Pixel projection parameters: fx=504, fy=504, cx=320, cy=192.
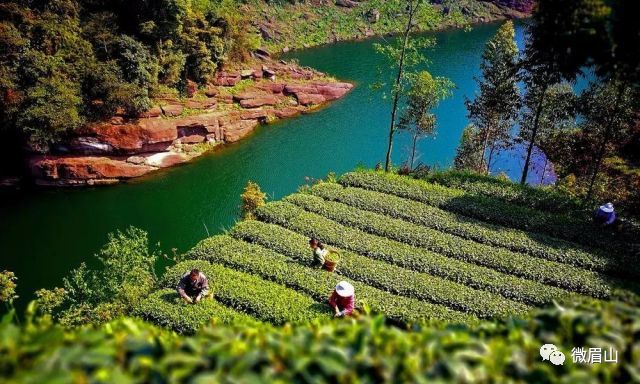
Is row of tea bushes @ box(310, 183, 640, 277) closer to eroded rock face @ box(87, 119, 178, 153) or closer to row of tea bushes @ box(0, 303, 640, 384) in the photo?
row of tea bushes @ box(0, 303, 640, 384)

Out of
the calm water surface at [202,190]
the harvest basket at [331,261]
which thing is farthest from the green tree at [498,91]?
the harvest basket at [331,261]

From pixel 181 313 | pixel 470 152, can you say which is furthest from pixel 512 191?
pixel 181 313

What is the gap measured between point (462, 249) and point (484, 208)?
3108mm

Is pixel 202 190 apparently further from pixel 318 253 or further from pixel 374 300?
pixel 374 300

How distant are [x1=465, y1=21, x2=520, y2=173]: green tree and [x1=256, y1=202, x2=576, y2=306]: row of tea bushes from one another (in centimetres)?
1134

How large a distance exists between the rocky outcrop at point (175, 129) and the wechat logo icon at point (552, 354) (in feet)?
94.5

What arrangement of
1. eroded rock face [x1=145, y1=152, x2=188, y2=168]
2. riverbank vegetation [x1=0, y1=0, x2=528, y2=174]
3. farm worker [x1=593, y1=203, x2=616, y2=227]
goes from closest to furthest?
1. farm worker [x1=593, y1=203, x2=616, y2=227]
2. riverbank vegetation [x1=0, y1=0, x2=528, y2=174]
3. eroded rock face [x1=145, y1=152, x2=188, y2=168]

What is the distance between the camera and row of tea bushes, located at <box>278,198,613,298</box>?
15547 mm

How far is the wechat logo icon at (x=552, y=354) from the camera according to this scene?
15.2 ft

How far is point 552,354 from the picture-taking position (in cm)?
469

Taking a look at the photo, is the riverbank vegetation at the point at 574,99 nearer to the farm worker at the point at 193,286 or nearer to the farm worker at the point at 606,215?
the farm worker at the point at 606,215

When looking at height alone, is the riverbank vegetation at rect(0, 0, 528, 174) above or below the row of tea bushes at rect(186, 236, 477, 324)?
above

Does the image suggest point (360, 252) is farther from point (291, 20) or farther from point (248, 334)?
point (291, 20)

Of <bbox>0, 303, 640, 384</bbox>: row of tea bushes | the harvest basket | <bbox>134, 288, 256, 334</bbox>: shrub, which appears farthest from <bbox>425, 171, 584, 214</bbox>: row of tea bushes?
<bbox>0, 303, 640, 384</bbox>: row of tea bushes
